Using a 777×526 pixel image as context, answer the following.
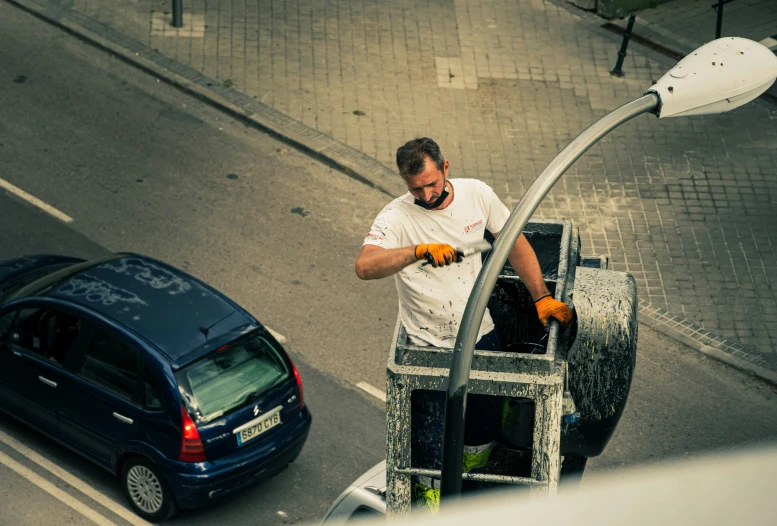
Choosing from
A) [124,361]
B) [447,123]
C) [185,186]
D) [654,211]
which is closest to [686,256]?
[654,211]

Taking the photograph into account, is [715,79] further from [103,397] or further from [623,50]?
[623,50]

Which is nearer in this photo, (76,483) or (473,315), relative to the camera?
(473,315)

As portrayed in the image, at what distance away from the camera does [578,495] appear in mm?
1863

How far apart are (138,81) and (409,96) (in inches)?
138

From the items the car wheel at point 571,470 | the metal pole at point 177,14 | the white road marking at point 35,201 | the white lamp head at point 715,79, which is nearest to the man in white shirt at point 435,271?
the car wheel at point 571,470

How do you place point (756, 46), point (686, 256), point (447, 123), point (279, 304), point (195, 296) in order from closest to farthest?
point (756, 46) → point (195, 296) → point (279, 304) → point (686, 256) → point (447, 123)

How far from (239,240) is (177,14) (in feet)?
16.2

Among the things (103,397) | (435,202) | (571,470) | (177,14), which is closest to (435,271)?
(435,202)

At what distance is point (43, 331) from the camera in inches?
360

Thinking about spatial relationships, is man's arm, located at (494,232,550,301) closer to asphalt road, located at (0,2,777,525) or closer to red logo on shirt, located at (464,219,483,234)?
red logo on shirt, located at (464,219,483,234)

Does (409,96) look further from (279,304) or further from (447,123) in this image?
(279,304)

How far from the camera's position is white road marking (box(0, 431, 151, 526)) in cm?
899

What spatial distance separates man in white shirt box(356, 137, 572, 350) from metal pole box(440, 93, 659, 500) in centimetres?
62

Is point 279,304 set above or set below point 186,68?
below
